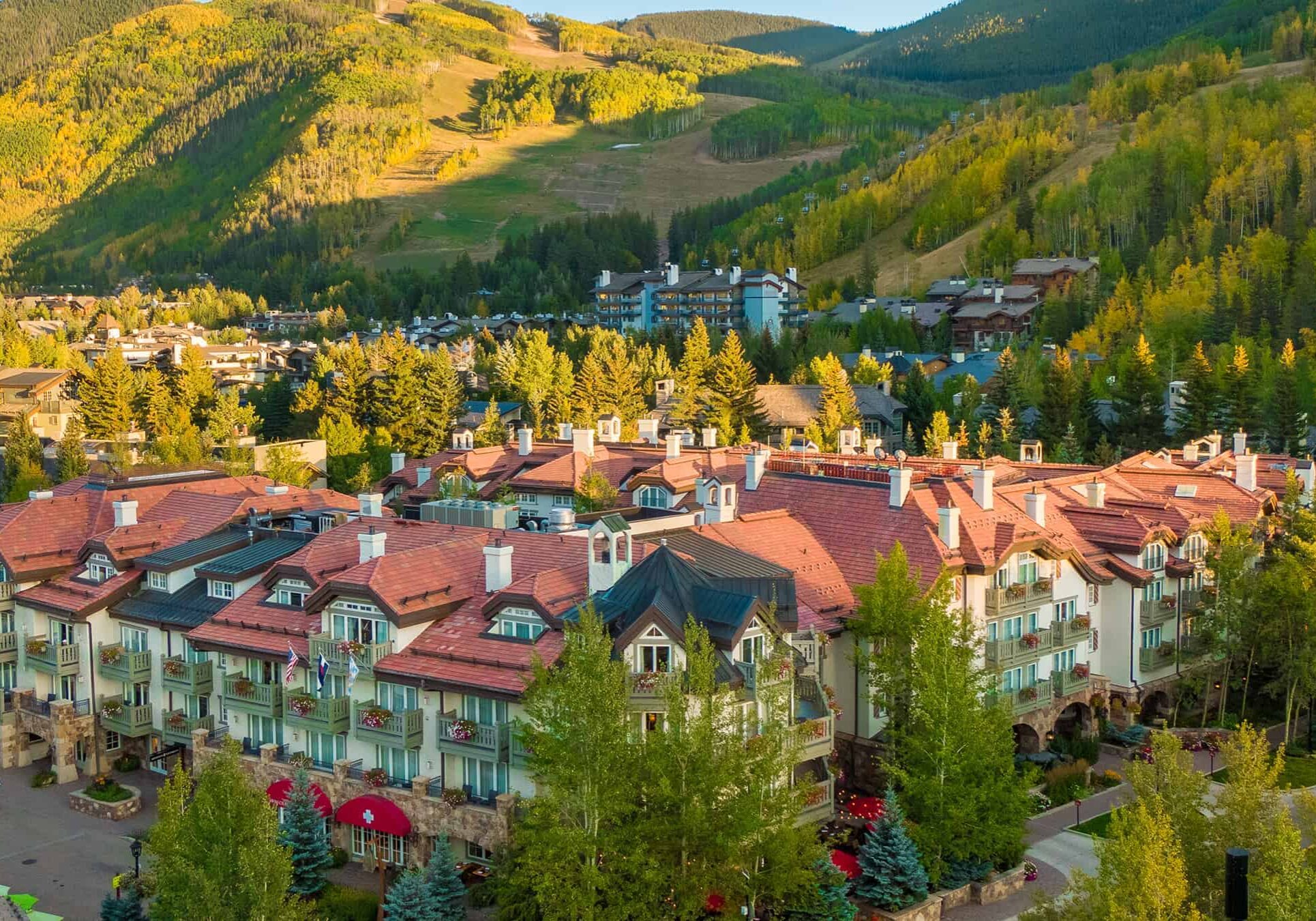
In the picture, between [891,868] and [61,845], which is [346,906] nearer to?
[61,845]

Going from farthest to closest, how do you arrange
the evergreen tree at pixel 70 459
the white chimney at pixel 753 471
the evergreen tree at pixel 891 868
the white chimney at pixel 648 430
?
1. the evergreen tree at pixel 70 459
2. the white chimney at pixel 648 430
3. the white chimney at pixel 753 471
4. the evergreen tree at pixel 891 868

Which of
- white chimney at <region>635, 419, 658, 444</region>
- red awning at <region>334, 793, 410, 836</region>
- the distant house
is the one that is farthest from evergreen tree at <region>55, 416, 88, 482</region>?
red awning at <region>334, 793, 410, 836</region>

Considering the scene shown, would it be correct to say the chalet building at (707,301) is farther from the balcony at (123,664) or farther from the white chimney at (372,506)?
the balcony at (123,664)

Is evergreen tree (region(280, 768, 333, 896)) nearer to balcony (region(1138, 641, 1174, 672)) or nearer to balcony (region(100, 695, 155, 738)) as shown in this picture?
balcony (region(100, 695, 155, 738))

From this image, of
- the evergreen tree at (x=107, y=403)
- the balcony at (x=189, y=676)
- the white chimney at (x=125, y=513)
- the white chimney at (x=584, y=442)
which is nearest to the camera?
the balcony at (x=189, y=676)

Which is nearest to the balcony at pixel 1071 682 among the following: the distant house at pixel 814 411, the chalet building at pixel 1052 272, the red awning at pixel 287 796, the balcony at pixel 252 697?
the red awning at pixel 287 796

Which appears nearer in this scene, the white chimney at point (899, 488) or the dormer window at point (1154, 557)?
the white chimney at point (899, 488)

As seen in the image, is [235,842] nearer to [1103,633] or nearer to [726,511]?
[726,511]
